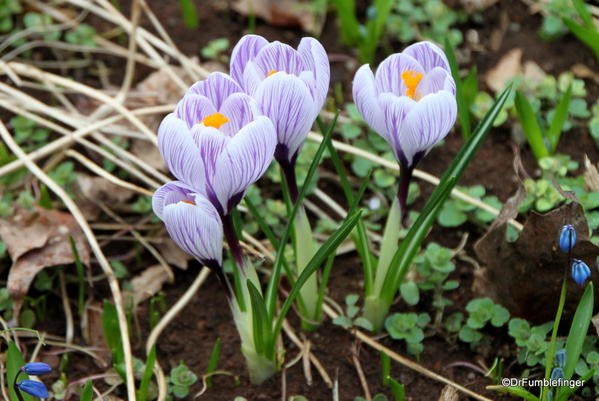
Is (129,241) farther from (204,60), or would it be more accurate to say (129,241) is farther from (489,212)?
(489,212)

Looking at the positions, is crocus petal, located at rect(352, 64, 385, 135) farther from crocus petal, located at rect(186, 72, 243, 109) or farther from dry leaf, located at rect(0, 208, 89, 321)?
dry leaf, located at rect(0, 208, 89, 321)

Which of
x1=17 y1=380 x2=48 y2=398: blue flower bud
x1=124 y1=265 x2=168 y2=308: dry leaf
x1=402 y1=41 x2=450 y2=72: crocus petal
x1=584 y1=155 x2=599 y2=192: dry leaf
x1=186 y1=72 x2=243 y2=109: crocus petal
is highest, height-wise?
x1=402 y1=41 x2=450 y2=72: crocus petal

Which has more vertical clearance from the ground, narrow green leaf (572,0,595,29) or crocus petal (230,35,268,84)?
narrow green leaf (572,0,595,29)

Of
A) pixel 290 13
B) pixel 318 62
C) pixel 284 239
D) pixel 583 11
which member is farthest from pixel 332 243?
pixel 290 13

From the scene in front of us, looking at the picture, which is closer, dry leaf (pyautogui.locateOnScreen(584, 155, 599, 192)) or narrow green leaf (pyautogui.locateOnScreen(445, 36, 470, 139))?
narrow green leaf (pyautogui.locateOnScreen(445, 36, 470, 139))

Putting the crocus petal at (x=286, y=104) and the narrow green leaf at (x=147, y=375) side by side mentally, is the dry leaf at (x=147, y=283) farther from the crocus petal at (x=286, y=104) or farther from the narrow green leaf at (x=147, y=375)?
the crocus petal at (x=286, y=104)

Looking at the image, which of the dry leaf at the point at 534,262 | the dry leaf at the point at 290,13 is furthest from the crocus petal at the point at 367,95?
the dry leaf at the point at 290,13

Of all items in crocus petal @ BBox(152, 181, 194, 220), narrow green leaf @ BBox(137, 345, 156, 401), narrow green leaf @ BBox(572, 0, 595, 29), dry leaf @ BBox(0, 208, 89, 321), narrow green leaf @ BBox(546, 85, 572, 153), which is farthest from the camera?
narrow green leaf @ BBox(572, 0, 595, 29)

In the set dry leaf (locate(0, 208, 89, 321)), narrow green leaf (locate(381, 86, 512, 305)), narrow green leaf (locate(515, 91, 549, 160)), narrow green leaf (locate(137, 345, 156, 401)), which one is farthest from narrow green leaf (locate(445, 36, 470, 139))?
dry leaf (locate(0, 208, 89, 321))
